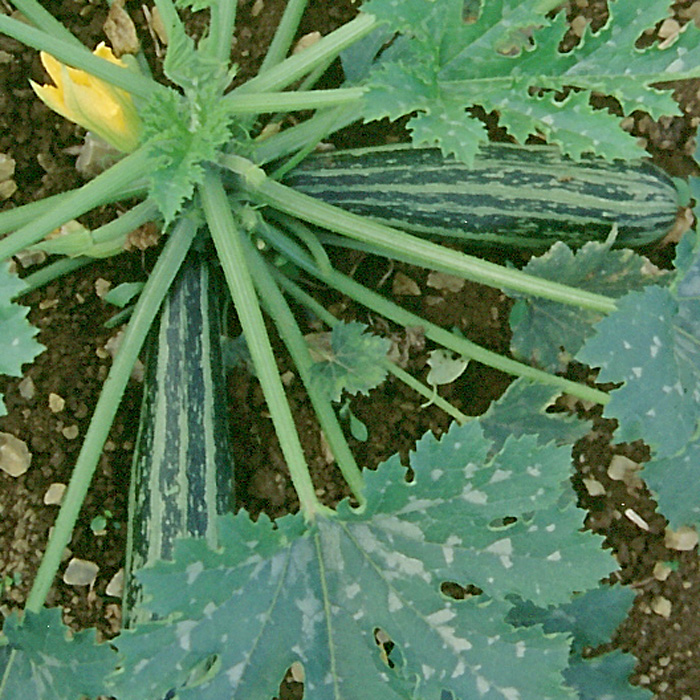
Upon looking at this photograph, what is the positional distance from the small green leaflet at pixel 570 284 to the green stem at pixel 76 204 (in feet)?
3.00

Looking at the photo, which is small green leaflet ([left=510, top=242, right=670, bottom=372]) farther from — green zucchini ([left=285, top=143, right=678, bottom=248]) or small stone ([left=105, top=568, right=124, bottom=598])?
small stone ([left=105, top=568, right=124, bottom=598])

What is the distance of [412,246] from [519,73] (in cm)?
40

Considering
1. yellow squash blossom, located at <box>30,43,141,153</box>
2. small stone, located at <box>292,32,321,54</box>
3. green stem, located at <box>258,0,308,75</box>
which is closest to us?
yellow squash blossom, located at <box>30,43,141,153</box>

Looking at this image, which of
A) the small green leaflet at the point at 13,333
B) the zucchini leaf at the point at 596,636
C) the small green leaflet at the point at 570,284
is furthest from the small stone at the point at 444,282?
the small green leaflet at the point at 13,333

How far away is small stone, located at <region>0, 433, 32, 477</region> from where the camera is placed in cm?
229

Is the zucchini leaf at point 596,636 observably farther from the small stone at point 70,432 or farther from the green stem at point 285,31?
the green stem at point 285,31

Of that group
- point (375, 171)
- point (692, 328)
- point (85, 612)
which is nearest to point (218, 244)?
point (375, 171)

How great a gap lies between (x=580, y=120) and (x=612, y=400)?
50 centimetres

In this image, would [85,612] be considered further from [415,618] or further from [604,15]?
[604,15]

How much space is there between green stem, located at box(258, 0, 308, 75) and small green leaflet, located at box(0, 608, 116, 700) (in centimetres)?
134

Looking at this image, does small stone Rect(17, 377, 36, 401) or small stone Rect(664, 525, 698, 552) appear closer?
small stone Rect(17, 377, 36, 401)

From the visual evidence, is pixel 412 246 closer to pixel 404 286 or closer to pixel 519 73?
pixel 519 73

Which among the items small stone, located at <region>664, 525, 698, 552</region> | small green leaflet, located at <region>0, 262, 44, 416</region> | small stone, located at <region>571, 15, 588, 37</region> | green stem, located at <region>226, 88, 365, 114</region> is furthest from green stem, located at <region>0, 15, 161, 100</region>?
small stone, located at <region>664, 525, 698, 552</region>

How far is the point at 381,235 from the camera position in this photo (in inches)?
70.4
